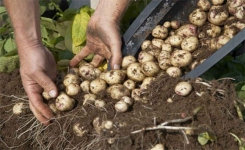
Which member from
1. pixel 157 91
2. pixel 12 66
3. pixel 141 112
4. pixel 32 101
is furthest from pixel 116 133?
pixel 12 66

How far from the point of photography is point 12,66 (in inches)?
93.2

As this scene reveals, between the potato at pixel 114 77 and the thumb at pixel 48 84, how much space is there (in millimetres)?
269

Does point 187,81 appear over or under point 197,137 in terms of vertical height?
over

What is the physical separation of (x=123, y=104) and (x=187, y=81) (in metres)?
0.31

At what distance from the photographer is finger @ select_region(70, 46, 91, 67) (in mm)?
2312

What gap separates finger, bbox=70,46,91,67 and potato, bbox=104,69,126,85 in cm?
41

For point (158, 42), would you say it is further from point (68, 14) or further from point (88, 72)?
point (68, 14)

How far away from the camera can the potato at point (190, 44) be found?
1985mm

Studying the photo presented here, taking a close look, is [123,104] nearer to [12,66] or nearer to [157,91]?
[157,91]

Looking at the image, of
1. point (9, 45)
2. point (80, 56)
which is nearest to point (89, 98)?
point (80, 56)

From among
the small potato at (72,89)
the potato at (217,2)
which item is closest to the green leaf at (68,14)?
the small potato at (72,89)

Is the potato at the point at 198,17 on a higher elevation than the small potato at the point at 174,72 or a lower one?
higher

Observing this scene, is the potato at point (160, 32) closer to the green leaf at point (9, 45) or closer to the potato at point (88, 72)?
the potato at point (88, 72)

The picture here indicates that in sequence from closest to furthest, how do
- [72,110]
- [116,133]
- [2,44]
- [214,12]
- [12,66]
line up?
[116,133] < [72,110] < [214,12] < [12,66] < [2,44]
